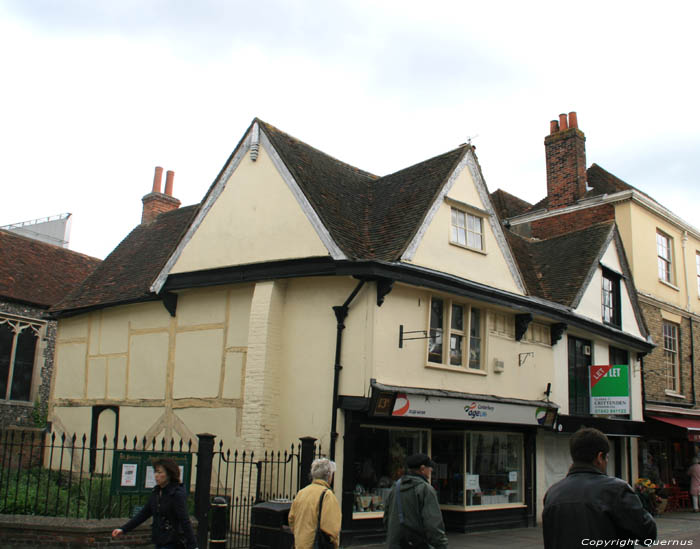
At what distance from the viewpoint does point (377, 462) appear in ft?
42.5

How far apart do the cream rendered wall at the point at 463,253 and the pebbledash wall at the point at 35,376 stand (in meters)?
12.7

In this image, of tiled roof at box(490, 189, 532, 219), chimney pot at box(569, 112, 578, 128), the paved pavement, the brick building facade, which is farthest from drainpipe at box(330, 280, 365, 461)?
tiled roof at box(490, 189, 532, 219)

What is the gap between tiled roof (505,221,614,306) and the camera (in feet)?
58.6

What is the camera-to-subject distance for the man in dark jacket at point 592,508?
387cm

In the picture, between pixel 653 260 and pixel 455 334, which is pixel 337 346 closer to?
pixel 455 334

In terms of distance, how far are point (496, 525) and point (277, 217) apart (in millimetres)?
8115

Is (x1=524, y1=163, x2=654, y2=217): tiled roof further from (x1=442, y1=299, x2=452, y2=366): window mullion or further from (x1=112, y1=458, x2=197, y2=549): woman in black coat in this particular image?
(x1=112, y1=458, x2=197, y2=549): woman in black coat

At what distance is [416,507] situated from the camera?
20.6 feet

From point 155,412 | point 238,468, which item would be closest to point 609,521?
point 238,468

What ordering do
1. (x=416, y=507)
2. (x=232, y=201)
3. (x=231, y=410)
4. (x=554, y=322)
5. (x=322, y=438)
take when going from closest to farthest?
(x=416, y=507) < (x=322, y=438) < (x=231, y=410) < (x=232, y=201) < (x=554, y=322)

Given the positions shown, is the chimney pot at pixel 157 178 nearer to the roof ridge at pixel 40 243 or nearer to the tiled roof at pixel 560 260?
the roof ridge at pixel 40 243

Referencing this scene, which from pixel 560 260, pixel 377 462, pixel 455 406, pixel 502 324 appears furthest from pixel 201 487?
pixel 560 260

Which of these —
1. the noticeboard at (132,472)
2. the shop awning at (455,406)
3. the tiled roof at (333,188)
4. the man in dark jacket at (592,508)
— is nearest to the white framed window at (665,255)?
the shop awning at (455,406)

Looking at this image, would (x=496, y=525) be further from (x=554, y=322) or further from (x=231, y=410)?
(x=231, y=410)
